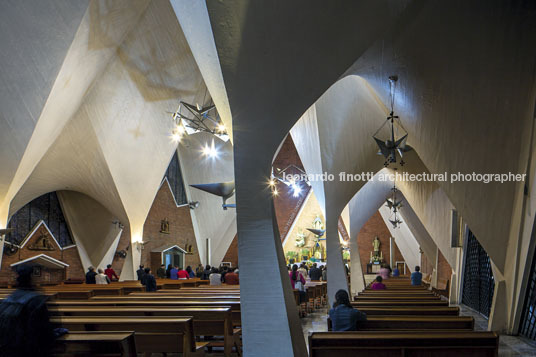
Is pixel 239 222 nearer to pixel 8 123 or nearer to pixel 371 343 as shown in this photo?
pixel 371 343

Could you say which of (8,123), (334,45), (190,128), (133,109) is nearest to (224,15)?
(334,45)

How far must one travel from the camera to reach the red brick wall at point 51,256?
14.0 meters

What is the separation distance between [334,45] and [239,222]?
2.09 meters

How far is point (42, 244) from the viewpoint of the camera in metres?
15.5

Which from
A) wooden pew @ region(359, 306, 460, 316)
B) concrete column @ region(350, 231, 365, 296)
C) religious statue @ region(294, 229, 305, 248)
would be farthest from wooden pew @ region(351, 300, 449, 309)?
religious statue @ region(294, 229, 305, 248)

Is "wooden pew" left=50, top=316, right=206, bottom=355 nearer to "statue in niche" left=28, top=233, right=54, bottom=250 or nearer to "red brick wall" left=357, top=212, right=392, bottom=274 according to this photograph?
"statue in niche" left=28, top=233, right=54, bottom=250

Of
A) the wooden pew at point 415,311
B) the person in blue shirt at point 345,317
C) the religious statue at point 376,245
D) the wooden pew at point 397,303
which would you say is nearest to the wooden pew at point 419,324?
the person in blue shirt at point 345,317

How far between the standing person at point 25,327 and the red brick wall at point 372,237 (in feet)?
80.0

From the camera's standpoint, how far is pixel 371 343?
3.85 metres

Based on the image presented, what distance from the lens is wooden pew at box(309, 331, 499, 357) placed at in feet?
12.3

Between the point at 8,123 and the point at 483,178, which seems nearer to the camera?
the point at 483,178

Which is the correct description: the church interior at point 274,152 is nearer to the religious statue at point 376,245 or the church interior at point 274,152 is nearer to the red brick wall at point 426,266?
the red brick wall at point 426,266

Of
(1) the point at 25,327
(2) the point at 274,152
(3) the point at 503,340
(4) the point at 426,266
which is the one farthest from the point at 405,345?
(4) the point at 426,266

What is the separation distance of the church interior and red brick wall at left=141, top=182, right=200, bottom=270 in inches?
11.0
